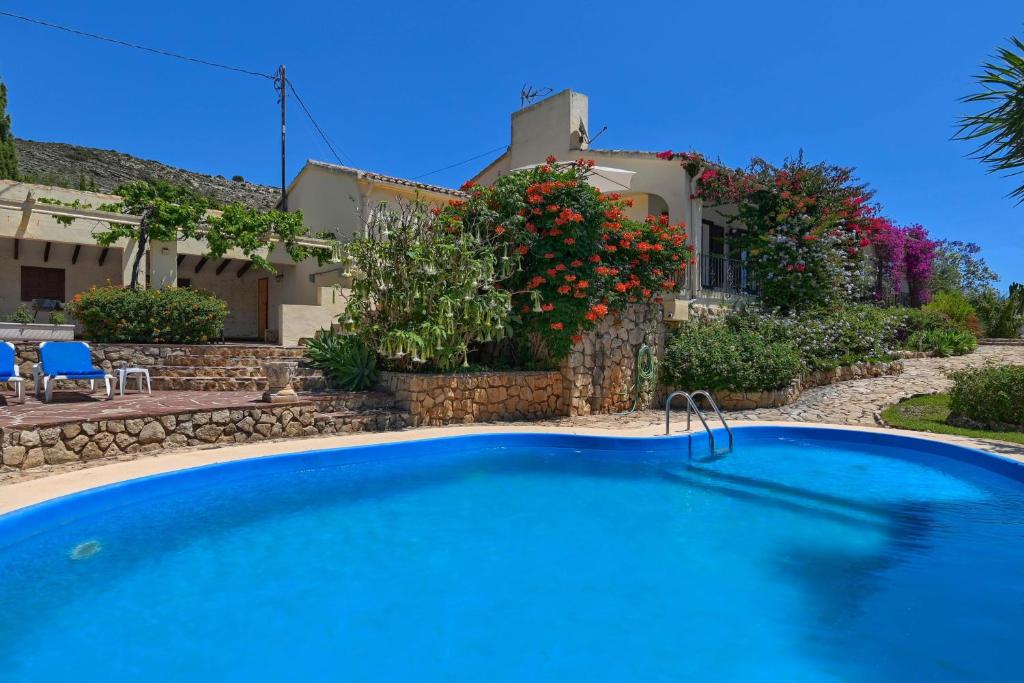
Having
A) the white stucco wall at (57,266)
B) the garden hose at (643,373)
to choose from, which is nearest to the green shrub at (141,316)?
the white stucco wall at (57,266)

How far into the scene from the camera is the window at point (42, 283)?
18453 mm

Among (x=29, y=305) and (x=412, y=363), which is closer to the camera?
(x=412, y=363)

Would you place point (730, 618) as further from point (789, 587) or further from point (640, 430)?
point (640, 430)

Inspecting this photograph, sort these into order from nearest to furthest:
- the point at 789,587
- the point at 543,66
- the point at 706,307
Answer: the point at 789,587
the point at 706,307
the point at 543,66

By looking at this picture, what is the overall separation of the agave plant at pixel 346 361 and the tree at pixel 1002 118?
427 inches

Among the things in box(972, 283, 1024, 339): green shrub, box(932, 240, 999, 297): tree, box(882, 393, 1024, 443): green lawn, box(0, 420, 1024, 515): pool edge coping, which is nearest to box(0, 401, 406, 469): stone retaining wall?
box(0, 420, 1024, 515): pool edge coping

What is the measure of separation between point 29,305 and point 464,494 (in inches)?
702

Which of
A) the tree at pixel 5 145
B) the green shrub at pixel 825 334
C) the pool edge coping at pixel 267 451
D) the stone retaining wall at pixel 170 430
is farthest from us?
the tree at pixel 5 145

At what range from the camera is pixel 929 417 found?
10.9 metres

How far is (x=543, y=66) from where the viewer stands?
62.4 ft

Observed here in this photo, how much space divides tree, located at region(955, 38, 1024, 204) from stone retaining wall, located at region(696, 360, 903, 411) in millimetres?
5301

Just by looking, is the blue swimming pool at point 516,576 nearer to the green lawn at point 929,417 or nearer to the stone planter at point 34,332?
the green lawn at point 929,417

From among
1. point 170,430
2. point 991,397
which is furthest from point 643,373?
point 170,430

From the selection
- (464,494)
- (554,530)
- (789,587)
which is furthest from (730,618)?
(464,494)
